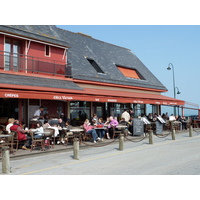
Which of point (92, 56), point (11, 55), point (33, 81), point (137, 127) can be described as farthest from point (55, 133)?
point (92, 56)

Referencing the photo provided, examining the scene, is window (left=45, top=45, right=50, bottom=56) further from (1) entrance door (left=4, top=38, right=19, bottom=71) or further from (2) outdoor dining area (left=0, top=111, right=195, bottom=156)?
(2) outdoor dining area (left=0, top=111, right=195, bottom=156)

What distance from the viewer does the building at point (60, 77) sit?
13922 mm

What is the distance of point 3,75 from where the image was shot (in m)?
13.5

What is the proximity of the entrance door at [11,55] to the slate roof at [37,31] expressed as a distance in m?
0.77

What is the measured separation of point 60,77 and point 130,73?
32.5ft

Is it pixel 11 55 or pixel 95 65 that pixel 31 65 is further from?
pixel 95 65

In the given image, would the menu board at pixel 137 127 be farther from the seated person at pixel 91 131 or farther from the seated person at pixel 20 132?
the seated person at pixel 20 132

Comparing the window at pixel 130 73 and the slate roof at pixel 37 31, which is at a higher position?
the slate roof at pixel 37 31

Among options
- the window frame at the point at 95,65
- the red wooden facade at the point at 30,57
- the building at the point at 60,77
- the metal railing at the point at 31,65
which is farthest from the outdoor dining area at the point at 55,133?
the window frame at the point at 95,65

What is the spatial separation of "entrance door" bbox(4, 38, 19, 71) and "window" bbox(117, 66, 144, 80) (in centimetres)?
1087

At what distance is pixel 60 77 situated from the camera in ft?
54.8

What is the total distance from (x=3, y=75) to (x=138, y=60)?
18.2 m

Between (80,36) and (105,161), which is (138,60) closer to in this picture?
(80,36)
